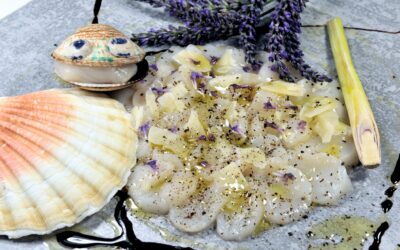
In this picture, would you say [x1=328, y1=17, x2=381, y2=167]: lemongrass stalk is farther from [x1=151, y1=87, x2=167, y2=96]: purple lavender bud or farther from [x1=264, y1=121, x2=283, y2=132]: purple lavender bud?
[x1=151, y1=87, x2=167, y2=96]: purple lavender bud

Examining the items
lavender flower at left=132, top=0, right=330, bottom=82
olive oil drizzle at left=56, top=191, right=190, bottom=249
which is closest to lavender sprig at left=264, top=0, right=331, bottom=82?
lavender flower at left=132, top=0, right=330, bottom=82

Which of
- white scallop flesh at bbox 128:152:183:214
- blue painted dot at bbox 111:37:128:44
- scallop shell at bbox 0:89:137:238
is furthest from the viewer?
blue painted dot at bbox 111:37:128:44

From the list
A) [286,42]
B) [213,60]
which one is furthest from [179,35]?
[286,42]

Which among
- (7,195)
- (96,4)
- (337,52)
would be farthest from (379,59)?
(7,195)

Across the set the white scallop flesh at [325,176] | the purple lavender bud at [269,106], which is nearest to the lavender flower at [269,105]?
the purple lavender bud at [269,106]

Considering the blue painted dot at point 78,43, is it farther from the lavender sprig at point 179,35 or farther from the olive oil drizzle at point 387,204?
the olive oil drizzle at point 387,204

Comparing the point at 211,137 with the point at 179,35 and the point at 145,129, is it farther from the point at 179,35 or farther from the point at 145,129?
the point at 179,35
